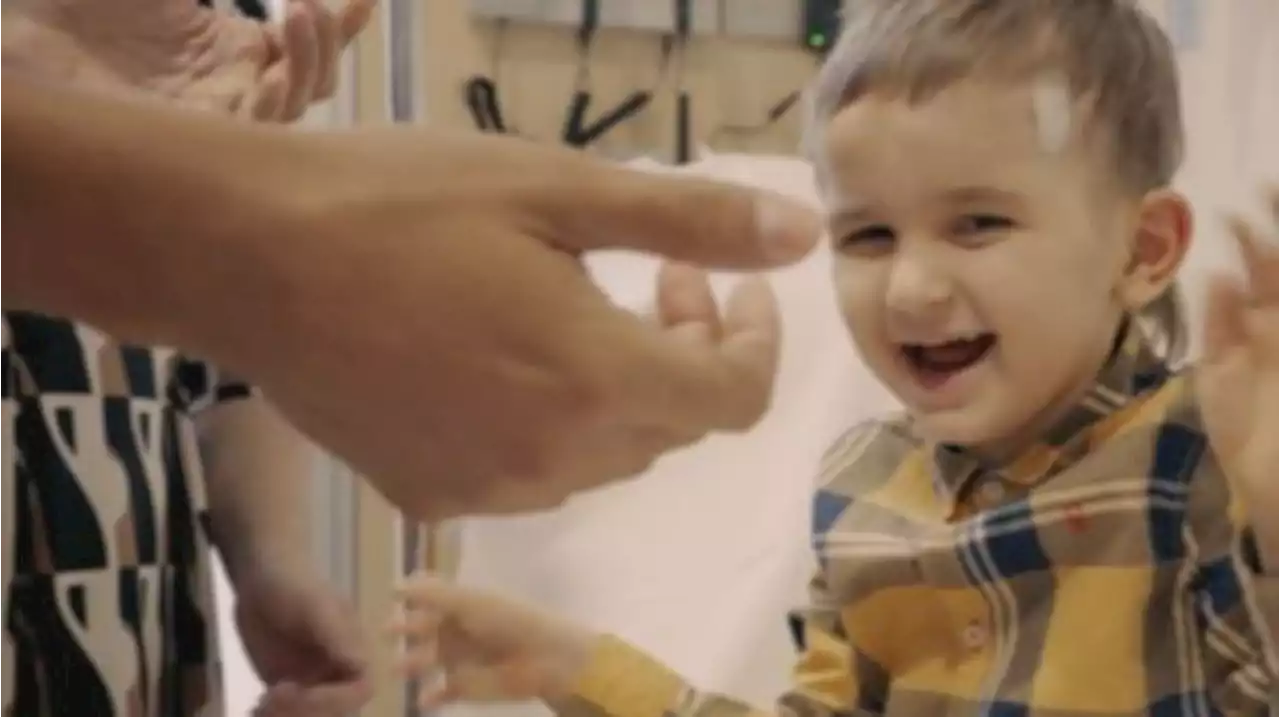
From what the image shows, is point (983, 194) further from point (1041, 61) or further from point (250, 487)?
point (250, 487)

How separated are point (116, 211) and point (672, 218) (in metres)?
0.15

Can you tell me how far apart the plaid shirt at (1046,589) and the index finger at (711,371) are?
40cm

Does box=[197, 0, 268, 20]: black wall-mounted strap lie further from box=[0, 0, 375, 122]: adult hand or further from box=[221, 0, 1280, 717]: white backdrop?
box=[221, 0, 1280, 717]: white backdrop

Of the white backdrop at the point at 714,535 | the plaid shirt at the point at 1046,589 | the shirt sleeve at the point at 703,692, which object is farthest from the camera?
the white backdrop at the point at 714,535

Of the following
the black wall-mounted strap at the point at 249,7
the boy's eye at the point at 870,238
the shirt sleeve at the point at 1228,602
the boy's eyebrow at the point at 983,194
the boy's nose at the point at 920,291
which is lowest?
the shirt sleeve at the point at 1228,602

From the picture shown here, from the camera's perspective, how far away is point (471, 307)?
45 cm

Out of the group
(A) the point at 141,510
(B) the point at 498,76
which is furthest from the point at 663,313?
(B) the point at 498,76

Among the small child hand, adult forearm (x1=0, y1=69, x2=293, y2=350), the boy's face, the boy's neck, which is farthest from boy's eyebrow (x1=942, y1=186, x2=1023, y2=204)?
adult forearm (x1=0, y1=69, x2=293, y2=350)

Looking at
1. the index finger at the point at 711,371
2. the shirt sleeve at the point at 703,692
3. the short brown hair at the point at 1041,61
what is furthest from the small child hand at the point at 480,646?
the index finger at the point at 711,371

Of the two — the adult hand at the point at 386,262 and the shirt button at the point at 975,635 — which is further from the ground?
the adult hand at the point at 386,262

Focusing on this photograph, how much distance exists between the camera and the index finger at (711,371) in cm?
48

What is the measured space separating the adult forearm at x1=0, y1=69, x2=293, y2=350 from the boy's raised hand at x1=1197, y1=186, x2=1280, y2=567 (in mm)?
492

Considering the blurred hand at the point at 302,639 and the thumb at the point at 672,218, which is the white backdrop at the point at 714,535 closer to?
the blurred hand at the point at 302,639

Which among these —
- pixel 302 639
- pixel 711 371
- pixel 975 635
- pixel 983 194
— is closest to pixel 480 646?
pixel 302 639
